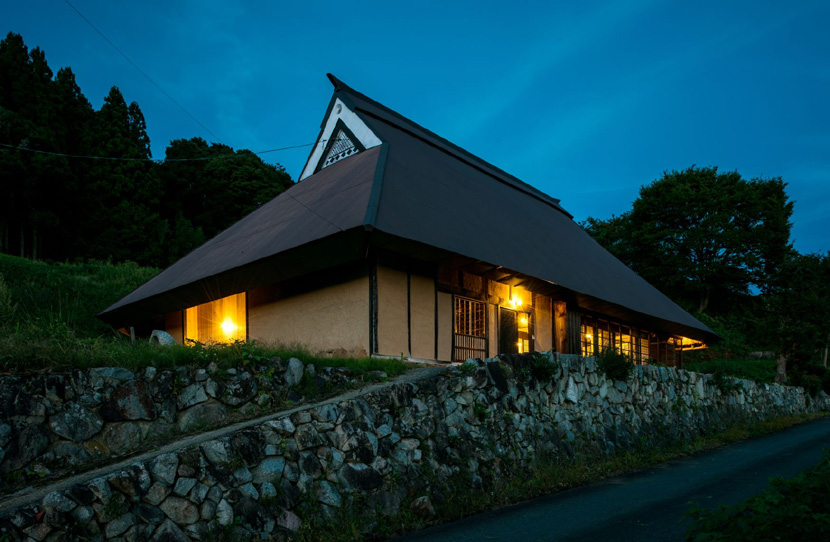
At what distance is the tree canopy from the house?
33.8ft

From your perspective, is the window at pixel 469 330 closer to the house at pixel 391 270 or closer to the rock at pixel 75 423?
the house at pixel 391 270

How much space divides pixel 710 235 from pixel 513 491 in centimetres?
3142

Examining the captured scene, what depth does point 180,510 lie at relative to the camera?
19.8ft

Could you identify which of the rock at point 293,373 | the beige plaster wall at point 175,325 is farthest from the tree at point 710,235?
the rock at point 293,373

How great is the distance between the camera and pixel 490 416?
9383 millimetres

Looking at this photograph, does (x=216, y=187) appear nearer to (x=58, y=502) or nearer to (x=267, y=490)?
(x=267, y=490)

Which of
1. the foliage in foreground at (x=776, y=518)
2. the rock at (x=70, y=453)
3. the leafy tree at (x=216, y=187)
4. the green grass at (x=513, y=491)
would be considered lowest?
the green grass at (x=513, y=491)

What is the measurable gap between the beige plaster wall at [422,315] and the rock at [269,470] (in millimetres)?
6074

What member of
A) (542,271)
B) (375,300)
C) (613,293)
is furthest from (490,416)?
(613,293)

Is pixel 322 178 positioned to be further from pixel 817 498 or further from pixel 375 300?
pixel 817 498

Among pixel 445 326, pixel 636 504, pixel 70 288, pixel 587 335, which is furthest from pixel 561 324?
pixel 70 288

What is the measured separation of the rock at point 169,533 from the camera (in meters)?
5.86

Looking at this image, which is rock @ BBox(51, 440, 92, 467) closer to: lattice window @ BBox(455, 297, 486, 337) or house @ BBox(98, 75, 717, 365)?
house @ BBox(98, 75, 717, 365)

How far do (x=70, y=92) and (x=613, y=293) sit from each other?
91.5 feet
